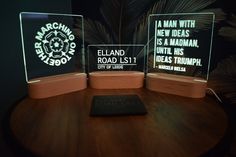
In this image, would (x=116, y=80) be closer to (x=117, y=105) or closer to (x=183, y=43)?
(x=117, y=105)

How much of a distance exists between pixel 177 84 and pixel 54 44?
0.65m

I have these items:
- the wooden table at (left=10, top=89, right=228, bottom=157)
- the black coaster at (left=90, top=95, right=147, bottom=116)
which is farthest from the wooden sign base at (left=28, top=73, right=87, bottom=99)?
the black coaster at (left=90, top=95, right=147, bottom=116)

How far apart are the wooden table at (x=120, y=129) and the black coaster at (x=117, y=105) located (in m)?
0.03

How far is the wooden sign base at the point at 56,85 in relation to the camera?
110cm

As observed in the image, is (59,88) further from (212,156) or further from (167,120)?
(212,156)

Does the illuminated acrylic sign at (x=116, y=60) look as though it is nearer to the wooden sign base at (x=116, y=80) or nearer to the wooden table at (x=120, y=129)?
the wooden sign base at (x=116, y=80)

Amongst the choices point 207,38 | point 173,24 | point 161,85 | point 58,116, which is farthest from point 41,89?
point 207,38

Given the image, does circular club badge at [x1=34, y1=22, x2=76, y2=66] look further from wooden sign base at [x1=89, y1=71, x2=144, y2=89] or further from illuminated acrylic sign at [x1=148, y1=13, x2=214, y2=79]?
illuminated acrylic sign at [x1=148, y1=13, x2=214, y2=79]

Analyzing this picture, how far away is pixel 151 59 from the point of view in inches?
52.9

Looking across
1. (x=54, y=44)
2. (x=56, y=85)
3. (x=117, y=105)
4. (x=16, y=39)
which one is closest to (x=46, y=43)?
(x=54, y=44)

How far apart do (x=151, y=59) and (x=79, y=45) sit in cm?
46

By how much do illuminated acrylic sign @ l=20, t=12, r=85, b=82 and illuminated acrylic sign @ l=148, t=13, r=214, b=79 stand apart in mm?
471

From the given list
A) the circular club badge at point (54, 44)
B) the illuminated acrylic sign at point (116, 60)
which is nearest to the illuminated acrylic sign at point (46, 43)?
the circular club badge at point (54, 44)

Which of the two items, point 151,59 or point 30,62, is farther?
point 151,59
